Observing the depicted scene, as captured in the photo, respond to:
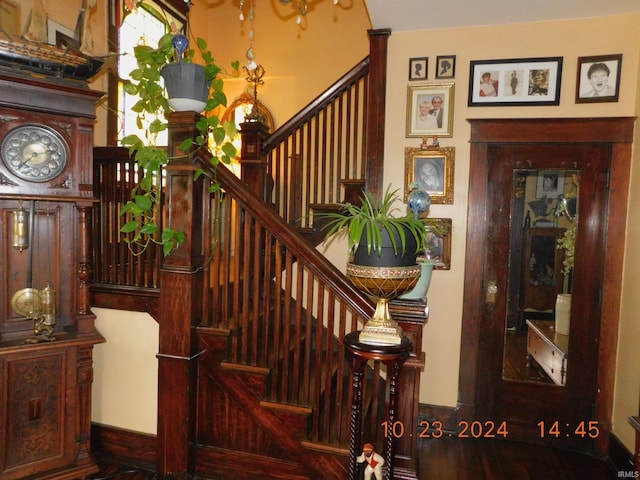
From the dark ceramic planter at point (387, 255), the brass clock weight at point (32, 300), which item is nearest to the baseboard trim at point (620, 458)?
the dark ceramic planter at point (387, 255)

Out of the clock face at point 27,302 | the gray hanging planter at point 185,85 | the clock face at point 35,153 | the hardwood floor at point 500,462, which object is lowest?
the hardwood floor at point 500,462

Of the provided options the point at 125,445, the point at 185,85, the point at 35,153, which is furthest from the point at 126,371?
the point at 185,85

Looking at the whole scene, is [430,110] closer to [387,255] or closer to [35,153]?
[387,255]

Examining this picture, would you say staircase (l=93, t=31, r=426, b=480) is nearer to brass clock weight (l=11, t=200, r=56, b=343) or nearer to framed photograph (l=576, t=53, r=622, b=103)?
brass clock weight (l=11, t=200, r=56, b=343)

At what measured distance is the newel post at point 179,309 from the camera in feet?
7.66

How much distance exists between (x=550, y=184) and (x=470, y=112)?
0.80m

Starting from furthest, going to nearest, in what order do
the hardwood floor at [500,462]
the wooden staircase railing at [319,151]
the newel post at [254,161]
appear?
the newel post at [254,161] → the wooden staircase railing at [319,151] → the hardwood floor at [500,462]

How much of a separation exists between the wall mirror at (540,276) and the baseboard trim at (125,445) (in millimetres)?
2575

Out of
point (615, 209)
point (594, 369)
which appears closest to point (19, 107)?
point (615, 209)

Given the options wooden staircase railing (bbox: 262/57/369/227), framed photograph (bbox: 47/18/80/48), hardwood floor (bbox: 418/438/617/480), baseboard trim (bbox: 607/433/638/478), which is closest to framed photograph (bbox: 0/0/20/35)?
framed photograph (bbox: 47/18/80/48)

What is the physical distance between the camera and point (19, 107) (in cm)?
216

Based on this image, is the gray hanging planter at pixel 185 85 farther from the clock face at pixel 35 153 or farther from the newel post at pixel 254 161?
the newel post at pixel 254 161

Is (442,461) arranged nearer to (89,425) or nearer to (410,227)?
(410,227)

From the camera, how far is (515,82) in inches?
118
